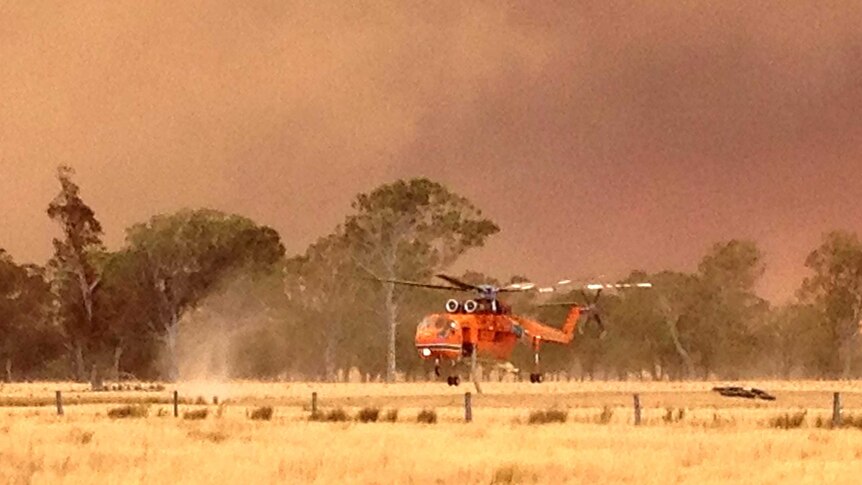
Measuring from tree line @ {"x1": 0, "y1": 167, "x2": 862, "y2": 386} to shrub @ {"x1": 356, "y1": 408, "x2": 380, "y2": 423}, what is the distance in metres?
62.7

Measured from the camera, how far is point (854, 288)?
414ft

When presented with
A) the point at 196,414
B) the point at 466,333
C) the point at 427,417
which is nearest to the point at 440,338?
the point at 466,333

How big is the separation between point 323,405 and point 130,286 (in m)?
60.9

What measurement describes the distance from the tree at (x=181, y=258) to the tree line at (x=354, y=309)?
13 cm

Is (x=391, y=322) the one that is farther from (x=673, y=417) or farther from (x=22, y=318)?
(x=673, y=417)

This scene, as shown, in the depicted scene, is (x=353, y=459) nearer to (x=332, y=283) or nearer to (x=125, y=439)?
(x=125, y=439)

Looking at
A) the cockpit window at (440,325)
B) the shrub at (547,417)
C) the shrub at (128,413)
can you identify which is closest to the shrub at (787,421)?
the shrub at (547,417)

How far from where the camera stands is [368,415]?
42469 mm

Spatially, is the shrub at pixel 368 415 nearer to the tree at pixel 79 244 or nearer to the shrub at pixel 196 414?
the shrub at pixel 196 414

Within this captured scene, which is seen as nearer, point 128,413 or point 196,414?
point 196,414

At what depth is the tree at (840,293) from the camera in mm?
125812

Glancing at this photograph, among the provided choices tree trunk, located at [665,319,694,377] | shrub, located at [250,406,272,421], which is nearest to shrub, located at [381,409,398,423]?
shrub, located at [250,406,272,421]

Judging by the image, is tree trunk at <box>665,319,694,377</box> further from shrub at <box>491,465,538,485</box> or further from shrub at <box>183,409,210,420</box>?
shrub at <box>491,465,538,485</box>

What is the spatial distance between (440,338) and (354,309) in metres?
59.7
